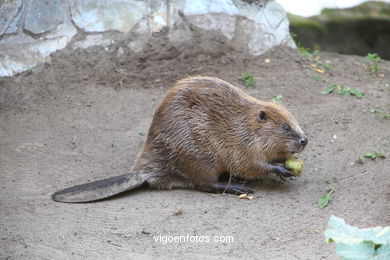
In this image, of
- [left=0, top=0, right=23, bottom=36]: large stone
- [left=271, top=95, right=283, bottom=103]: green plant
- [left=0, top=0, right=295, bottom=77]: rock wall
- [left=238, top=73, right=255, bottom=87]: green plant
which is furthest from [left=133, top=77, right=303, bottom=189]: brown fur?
[left=0, top=0, right=23, bottom=36]: large stone

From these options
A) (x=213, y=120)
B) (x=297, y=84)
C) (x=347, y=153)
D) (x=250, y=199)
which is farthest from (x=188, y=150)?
(x=297, y=84)

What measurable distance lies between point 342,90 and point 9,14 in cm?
331

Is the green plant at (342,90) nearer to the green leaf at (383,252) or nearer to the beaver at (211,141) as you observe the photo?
the beaver at (211,141)

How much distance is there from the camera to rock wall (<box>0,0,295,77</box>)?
5703 mm

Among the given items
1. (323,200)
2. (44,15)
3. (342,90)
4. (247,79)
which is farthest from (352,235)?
(44,15)

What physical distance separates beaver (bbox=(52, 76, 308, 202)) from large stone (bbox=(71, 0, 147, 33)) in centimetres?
177

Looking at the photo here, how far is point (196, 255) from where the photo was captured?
3.42m

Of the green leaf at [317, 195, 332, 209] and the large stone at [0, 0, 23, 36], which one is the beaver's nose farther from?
the large stone at [0, 0, 23, 36]

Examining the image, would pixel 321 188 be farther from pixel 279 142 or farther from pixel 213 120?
pixel 213 120

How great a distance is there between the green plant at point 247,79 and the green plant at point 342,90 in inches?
27.2

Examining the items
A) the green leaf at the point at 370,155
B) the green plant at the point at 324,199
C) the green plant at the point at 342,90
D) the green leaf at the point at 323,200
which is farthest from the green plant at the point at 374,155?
the green plant at the point at 342,90

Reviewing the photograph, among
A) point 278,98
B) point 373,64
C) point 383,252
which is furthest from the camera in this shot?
point 373,64

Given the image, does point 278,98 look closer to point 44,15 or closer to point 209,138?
point 209,138

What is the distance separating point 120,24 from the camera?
237 inches
